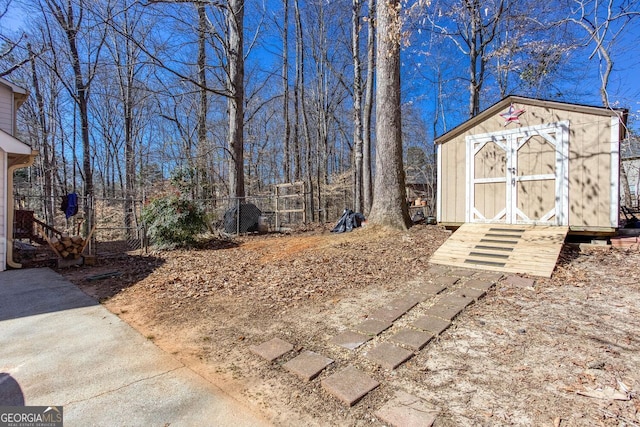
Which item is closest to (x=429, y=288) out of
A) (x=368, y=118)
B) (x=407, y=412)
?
(x=407, y=412)

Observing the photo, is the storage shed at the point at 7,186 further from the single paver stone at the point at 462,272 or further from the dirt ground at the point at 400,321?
the single paver stone at the point at 462,272

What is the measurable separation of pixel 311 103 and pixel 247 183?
22.8 ft

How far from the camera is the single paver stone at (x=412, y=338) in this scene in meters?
2.59

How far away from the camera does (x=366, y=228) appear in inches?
290

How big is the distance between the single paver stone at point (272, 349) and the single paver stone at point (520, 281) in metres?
3.18

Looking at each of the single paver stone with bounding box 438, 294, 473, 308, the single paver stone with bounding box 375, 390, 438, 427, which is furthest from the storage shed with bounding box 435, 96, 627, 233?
the single paver stone with bounding box 375, 390, 438, 427

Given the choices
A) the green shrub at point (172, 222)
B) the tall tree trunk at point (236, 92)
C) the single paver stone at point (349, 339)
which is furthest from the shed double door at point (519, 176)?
the tall tree trunk at point (236, 92)

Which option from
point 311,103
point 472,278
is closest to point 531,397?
point 472,278

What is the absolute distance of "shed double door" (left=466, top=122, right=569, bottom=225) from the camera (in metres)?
5.96

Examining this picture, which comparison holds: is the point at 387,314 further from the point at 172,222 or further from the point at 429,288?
the point at 172,222

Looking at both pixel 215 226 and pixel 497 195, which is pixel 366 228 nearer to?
pixel 497 195

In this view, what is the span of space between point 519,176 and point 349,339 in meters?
5.65

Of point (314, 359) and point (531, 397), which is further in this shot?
point (314, 359)

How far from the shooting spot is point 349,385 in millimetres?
2064
